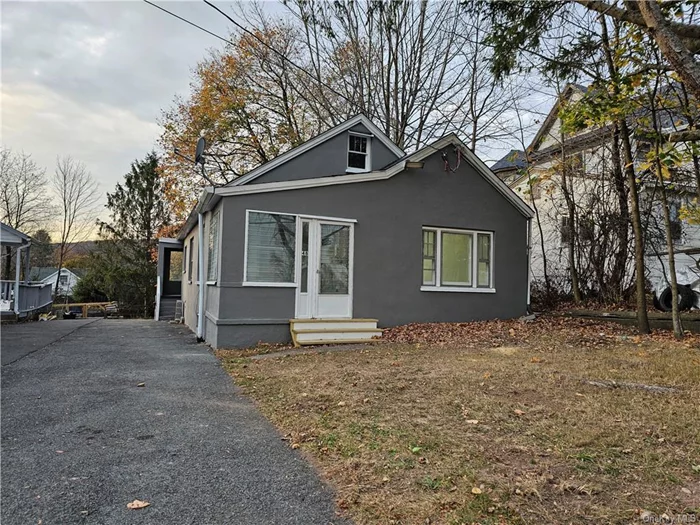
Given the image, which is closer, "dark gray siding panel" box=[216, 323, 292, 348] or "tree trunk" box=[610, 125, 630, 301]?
"dark gray siding panel" box=[216, 323, 292, 348]

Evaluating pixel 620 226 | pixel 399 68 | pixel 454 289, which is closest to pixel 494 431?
pixel 454 289

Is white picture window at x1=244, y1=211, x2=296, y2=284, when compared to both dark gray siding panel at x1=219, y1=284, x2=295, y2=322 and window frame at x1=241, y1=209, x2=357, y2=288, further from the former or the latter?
dark gray siding panel at x1=219, y1=284, x2=295, y2=322

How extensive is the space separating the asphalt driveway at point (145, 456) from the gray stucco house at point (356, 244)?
257cm

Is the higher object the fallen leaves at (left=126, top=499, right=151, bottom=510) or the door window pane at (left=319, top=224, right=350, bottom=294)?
the door window pane at (left=319, top=224, right=350, bottom=294)

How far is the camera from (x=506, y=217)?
11.1m

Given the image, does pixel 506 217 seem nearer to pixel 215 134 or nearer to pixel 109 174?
pixel 215 134

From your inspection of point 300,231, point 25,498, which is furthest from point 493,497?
point 300,231

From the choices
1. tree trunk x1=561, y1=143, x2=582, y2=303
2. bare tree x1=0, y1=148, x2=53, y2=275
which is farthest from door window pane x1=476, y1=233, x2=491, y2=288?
bare tree x1=0, y1=148, x2=53, y2=275

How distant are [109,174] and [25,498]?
29.8m

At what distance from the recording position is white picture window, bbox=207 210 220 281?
8.76 meters

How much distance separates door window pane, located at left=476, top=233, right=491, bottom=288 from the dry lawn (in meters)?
3.83

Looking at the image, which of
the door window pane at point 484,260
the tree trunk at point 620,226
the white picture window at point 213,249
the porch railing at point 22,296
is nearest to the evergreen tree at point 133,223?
the porch railing at point 22,296

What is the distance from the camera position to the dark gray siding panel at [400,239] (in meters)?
8.38

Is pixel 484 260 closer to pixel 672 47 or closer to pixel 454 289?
pixel 454 289
